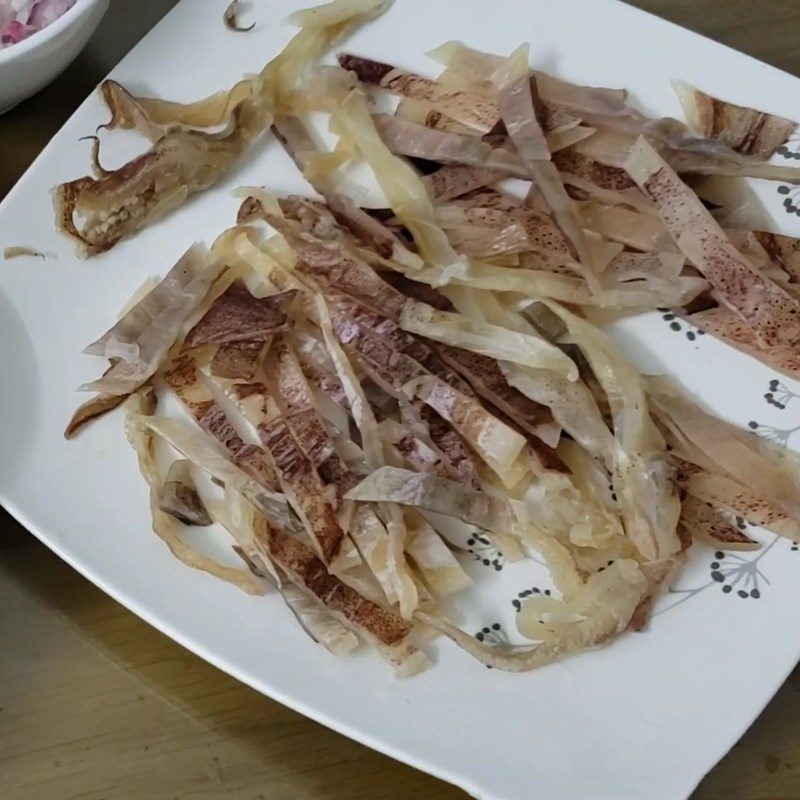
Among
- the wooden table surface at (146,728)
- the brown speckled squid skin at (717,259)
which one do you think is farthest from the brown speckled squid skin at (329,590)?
the brown speckled squid skin at (717,259)

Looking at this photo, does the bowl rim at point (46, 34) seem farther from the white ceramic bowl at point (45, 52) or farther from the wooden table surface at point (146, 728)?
the wooden table surface at point (146, 728)

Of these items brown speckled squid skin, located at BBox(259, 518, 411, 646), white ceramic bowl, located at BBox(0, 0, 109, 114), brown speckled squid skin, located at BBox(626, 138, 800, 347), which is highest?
white ceramic bowl, located at BBox(0, 0, 109, 114)

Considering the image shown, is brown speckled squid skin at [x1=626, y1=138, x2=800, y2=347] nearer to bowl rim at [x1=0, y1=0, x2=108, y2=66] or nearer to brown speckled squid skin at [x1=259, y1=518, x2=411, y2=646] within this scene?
brown speckled squid skin at [x1=259, y1=518, x2=411, y2=646]

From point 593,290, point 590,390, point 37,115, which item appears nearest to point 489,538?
point 590,390

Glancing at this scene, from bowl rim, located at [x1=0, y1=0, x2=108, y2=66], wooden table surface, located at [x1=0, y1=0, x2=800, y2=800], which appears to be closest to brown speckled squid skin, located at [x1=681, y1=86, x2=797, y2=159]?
wooden table surface, located at [x1=0, y1=0, x2=800, y2=800]

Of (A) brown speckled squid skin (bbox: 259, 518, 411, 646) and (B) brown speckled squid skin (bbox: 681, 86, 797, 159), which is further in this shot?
(B) brown speckled squid skin (bbox: 681, 86, 797, 159)

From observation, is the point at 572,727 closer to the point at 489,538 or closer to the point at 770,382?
the point at 489,538

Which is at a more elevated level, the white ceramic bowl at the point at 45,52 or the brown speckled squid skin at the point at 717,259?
the white ceramic bowl at the point at 45,52

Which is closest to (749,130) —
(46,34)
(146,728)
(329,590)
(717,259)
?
(717,259)
